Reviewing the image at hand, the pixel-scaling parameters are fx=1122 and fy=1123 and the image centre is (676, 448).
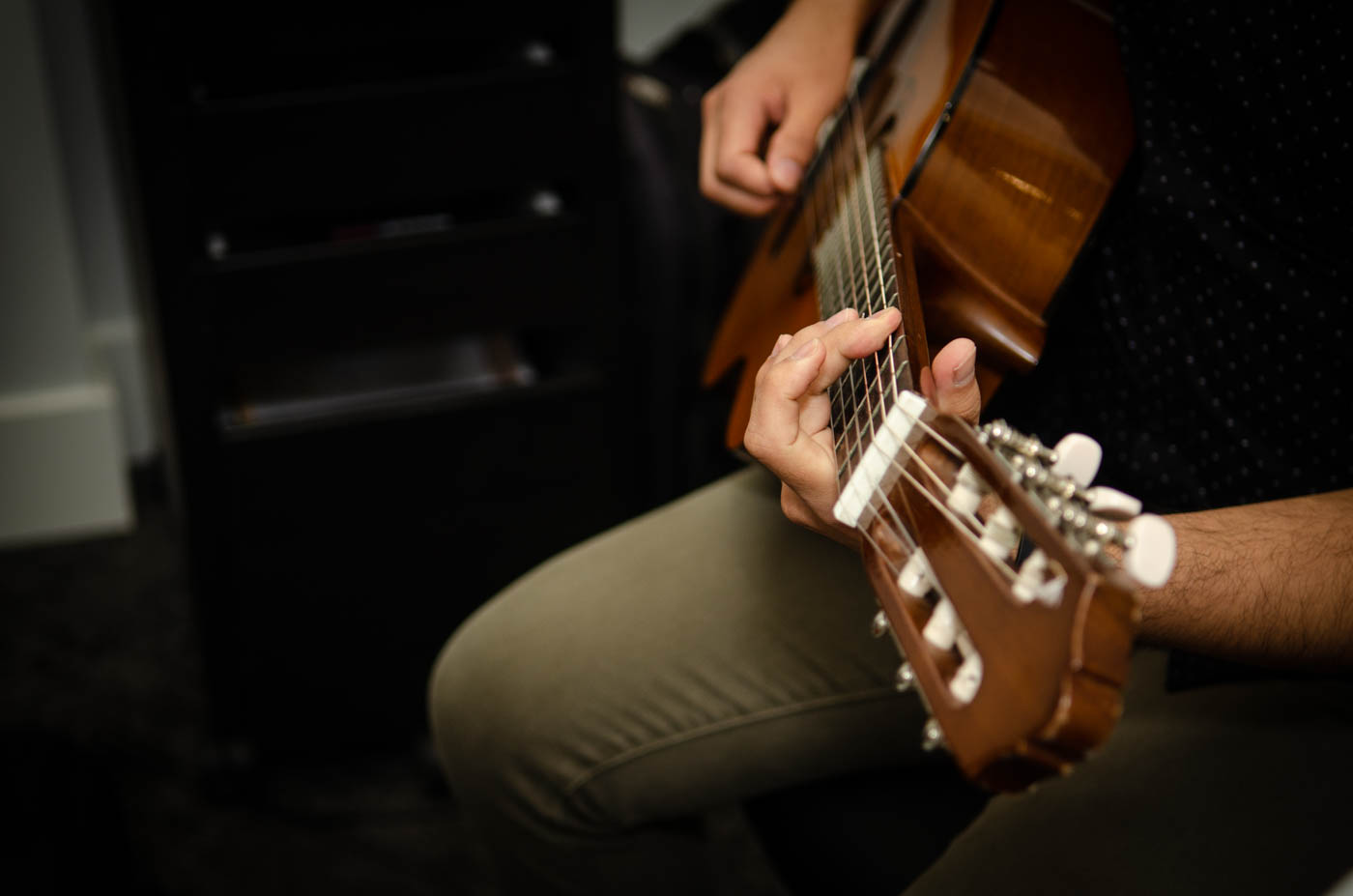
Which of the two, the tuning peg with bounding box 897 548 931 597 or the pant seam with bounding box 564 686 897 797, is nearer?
the tuning peg with bounding box 897 548 931 597

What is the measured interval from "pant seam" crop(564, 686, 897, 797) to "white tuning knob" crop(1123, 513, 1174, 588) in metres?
0.40

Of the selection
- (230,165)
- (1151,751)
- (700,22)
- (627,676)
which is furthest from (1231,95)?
(700,22)

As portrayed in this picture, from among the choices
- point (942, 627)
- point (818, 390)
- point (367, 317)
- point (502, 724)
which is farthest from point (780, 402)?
point (367, 317)

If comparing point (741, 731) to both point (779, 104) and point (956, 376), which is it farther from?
point (779, 104)

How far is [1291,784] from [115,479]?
1.71 meters

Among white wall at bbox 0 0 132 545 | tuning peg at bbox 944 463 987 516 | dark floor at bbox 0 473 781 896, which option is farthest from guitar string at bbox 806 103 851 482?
white wall at bbox 0 0 132 545

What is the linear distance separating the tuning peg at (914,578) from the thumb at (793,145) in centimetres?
49

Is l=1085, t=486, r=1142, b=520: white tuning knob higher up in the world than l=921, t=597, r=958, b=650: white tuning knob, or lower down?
higher up

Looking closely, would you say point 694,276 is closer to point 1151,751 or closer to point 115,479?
point 1151,751

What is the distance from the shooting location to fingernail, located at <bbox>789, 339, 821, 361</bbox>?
508mm

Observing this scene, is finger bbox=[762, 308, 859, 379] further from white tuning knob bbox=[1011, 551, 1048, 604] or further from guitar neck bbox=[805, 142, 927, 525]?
white tuning knob bbox=[1011, 551, 1048, 604]

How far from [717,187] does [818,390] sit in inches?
17.2

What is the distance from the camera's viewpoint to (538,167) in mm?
1154

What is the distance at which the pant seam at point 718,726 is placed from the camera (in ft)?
2.43
